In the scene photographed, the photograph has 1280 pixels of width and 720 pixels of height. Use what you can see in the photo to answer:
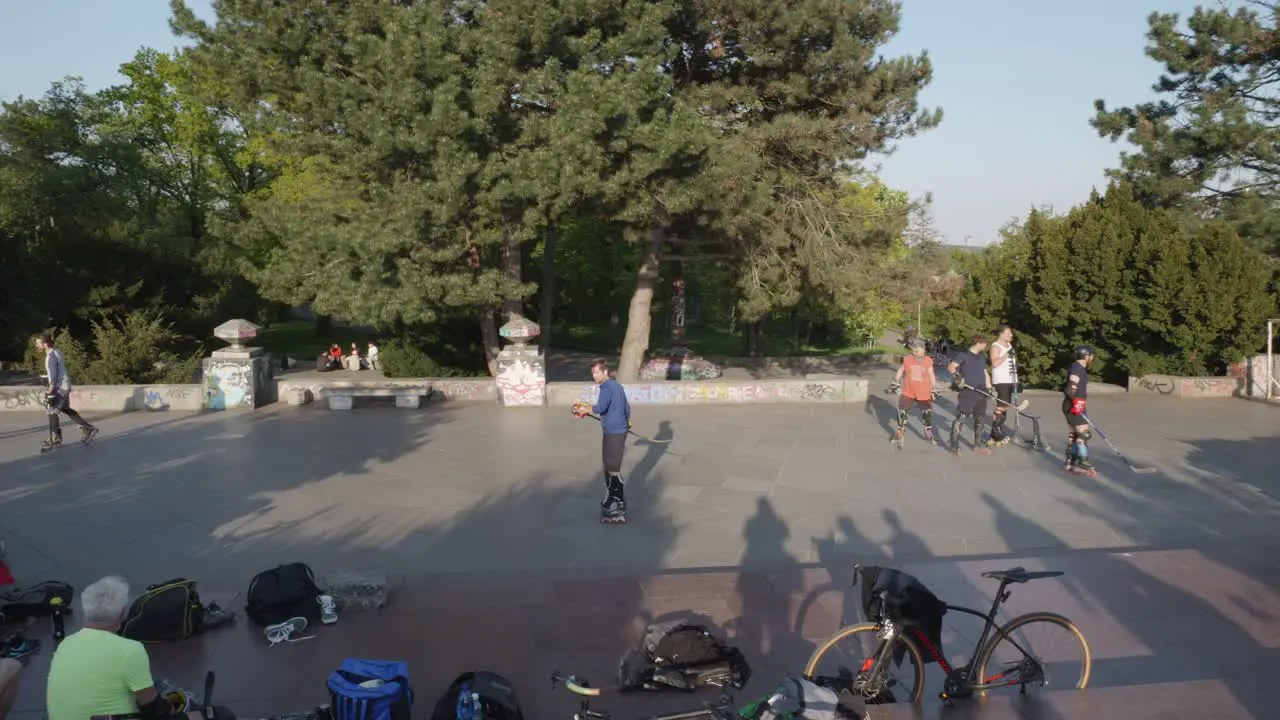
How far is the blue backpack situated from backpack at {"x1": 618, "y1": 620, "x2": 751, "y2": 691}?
1.43 meters

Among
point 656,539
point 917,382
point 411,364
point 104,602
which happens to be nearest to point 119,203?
point 411,364

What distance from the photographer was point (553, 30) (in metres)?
18.4

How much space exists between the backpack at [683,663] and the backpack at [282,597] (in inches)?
100

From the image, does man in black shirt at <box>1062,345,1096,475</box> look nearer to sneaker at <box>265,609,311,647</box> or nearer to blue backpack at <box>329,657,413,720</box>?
sneaker at <box>265,609,311,647</box>

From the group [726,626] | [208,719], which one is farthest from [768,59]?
[208,719]

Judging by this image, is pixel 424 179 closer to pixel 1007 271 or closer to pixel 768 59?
pixel 768 59

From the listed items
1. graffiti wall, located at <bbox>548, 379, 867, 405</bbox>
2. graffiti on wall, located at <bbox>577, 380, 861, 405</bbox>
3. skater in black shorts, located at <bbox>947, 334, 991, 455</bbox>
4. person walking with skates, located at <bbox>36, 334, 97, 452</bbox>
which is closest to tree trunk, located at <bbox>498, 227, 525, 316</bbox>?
graffiti wall, located at <bbox>548, 379, 867, 405</bbox>

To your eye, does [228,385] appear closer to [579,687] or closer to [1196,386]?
[579,687]

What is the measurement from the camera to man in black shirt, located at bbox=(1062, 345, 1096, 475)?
37.9ft

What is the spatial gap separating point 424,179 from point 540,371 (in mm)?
4647

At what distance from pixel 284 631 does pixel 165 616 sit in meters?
0.83

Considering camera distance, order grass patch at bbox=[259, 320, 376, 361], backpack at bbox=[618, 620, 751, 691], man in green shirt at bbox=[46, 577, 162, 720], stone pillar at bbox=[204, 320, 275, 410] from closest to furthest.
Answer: man in green shirt at bbox=[46, 577, 162, 720], backpack at bbox=[618, 620, 751, 691], stone pillar at bbox=[204, 320, 275, 410], grass patch at bbox=[259, 320, 376, 361]

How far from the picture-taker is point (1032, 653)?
5.46 meters

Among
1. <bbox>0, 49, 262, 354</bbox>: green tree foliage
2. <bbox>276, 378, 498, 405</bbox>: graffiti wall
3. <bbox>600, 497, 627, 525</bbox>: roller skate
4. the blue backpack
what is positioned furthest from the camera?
<bbox>0, 49, 262, 354</bbox>: green tree foliage
